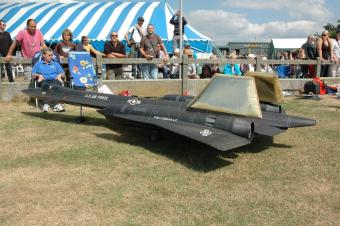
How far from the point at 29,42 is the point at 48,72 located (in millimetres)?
1661

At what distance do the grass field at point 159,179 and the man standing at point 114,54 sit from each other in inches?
190

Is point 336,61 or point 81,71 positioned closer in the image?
point 81,71

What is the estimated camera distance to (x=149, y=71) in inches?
531

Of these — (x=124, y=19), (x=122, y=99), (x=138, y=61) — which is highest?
(x=124, y=19)

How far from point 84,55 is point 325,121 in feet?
23.1

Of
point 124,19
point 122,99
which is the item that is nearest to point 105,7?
point 124,19

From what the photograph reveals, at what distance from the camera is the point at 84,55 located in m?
11.8

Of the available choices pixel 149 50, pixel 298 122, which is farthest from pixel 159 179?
pixel 149 50

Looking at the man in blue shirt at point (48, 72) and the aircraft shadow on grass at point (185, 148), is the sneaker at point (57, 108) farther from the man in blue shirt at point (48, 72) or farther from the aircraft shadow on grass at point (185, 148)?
the aircraft shadow on grass at point (185, 148)

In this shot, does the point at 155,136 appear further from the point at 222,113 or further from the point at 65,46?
the point at 65,46

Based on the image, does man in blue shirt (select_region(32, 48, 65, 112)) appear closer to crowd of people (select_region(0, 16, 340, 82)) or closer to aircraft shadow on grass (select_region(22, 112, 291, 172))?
crowd of people (select_region(0, 16, 340, 82))

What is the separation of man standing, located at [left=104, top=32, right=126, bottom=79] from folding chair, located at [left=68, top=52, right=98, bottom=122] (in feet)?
4.03

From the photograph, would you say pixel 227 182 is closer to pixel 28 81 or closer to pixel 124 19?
Answer: pixel 28 81

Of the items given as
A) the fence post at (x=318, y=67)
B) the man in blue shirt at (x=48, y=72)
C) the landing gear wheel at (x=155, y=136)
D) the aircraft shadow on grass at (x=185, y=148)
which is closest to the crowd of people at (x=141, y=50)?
the fence post at (x=318, y=67)
